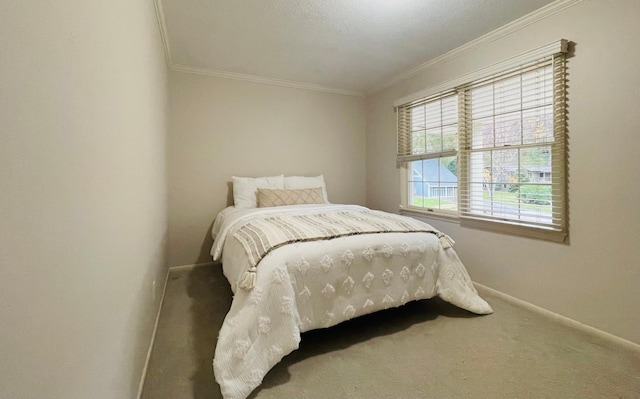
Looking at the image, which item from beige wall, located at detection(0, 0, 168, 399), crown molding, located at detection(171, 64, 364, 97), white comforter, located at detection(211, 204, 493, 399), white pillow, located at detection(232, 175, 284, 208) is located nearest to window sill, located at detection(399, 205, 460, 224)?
white comforter, located at detection(211, 204, 493, 399)

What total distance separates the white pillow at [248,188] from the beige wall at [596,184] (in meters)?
2.66

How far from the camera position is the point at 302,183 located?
374cm

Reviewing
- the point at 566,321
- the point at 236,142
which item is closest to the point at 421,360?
the point at 566,321

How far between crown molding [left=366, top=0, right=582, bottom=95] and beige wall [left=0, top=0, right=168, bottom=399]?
2853 millimetres

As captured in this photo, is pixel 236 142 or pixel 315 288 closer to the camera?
pixel 315 288

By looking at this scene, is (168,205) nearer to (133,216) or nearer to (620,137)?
(133,216)

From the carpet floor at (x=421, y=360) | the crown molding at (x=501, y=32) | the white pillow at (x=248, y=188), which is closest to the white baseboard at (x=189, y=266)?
the white pillow at (x=248, y=188)

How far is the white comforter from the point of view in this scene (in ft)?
4.80

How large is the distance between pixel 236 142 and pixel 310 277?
2.48 m

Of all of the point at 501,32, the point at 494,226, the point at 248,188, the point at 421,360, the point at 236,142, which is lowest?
the point at 421,360

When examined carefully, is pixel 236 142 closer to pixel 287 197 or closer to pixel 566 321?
pixel 287 197

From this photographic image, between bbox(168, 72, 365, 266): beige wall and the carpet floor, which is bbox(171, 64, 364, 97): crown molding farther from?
the carpet floor

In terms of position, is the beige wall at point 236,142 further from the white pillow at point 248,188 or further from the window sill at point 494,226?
the window sill at point 494,226

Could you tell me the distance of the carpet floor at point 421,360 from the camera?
4.75 ft
